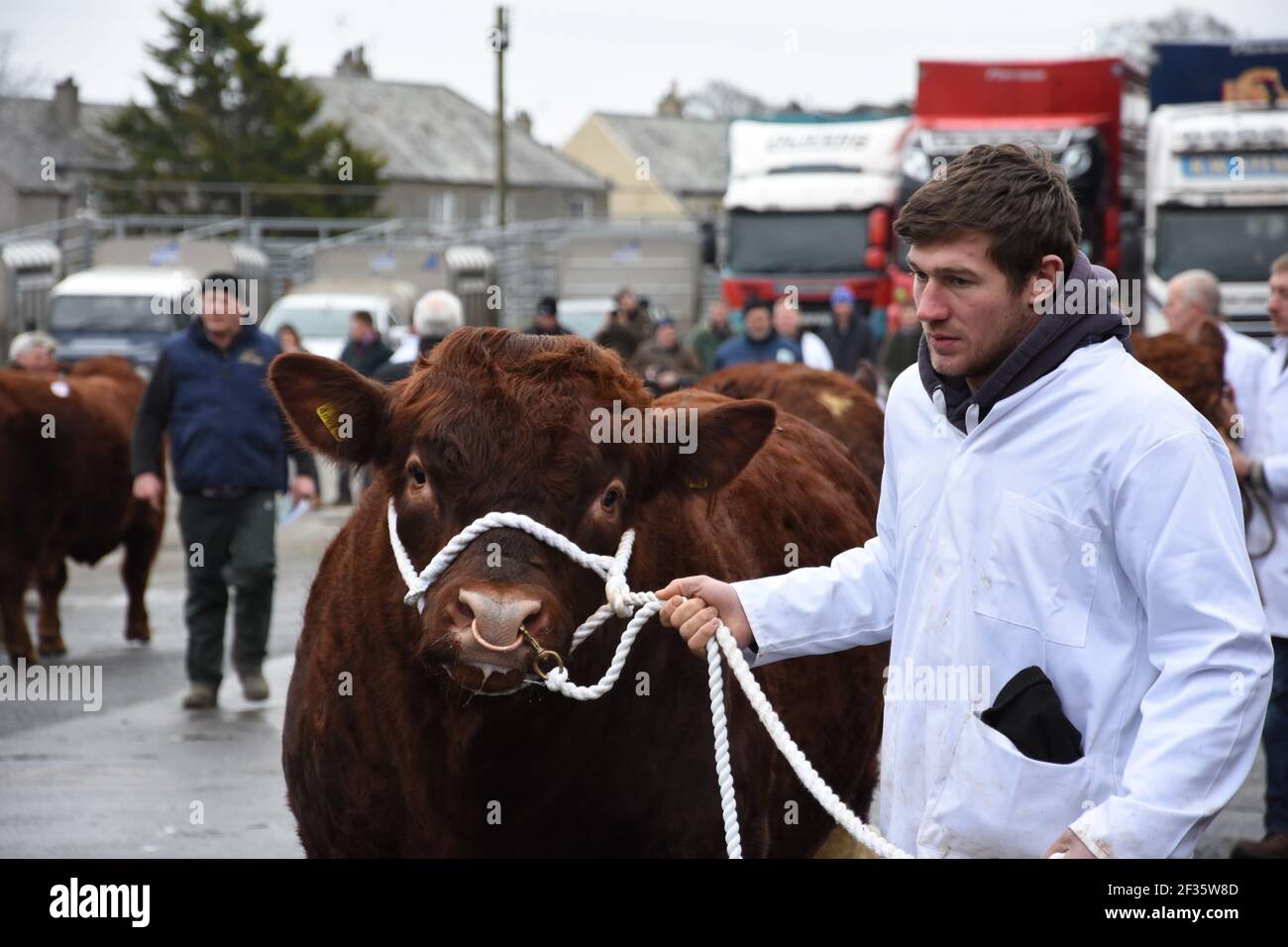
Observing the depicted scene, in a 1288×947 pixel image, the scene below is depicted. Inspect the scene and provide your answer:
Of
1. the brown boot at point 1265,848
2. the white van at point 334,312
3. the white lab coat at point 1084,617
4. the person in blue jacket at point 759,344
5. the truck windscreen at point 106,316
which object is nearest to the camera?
the white lab coat at point 1084,617

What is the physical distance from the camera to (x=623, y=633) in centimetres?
371

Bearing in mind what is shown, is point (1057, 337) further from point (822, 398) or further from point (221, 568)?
point (221, 568)

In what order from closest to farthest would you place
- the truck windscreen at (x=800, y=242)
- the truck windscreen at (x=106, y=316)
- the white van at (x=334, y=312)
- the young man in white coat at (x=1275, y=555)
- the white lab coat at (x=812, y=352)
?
the young man in white coat at (x=1275, y=555) → the white lab coat at (x=812, y=352) → the truck windscreen at (x=800, y=242) → the white van at (x=334, y=312) → the truck windscreen at (x=106, y=316)

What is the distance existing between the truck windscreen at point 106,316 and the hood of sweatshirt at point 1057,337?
2762 centimetres

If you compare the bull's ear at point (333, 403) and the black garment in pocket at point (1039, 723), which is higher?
the bull's ear at point (333, 403)

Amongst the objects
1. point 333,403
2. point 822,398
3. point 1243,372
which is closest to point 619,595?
point 333,403

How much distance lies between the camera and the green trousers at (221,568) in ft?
30.6

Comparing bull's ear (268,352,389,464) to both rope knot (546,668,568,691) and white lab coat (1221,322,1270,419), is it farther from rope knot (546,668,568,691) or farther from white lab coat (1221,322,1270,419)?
white lab coat (1221,322,1270,419)

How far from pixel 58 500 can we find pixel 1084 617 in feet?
30.9

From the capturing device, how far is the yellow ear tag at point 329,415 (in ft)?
13.1

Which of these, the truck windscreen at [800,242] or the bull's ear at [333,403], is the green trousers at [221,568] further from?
the truck windscreen at [800,242]

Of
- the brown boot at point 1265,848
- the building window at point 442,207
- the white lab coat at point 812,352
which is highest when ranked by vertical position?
the building window at point 442,207

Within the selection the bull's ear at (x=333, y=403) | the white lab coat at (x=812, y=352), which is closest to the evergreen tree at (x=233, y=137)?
the white lab coat at (x=812, y=352)

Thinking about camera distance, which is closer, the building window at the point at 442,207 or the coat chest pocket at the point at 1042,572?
the coat chest pocket at the point at 1042,572
